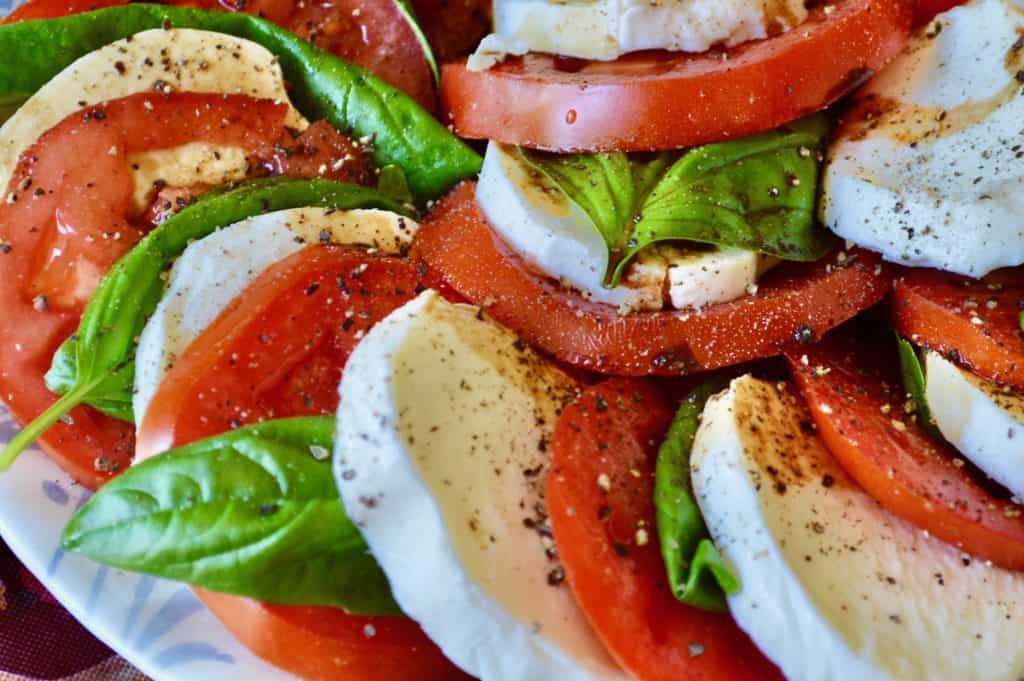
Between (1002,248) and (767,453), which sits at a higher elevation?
(1002,248)

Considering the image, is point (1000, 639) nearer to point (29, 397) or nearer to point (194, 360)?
point (194, 360)

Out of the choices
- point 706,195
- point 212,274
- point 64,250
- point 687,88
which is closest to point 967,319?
point 706,195

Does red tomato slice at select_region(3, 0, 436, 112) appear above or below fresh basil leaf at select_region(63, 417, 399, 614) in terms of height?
above

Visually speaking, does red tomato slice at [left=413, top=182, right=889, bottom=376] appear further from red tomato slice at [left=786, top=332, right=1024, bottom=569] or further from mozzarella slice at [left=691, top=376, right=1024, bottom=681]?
mozzarella slice at [left=691, top=376, right=1024, bottom=681]

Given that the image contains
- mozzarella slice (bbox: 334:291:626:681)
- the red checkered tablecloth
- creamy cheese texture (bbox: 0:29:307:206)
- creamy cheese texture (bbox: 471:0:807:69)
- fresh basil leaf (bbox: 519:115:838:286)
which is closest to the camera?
mozzarella slice (bbox: 334:291:626:681)

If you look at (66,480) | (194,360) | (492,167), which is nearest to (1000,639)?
(492,167)

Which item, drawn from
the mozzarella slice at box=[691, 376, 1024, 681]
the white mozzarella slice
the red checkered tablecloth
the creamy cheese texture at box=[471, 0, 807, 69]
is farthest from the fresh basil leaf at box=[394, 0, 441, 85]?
the red checkered tablecloth

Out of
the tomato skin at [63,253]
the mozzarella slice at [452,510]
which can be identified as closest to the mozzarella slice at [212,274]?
the tomato skin at [63,253]

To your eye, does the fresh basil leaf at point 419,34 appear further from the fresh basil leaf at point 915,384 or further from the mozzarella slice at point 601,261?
the fresh basil leaf at point 915,384
